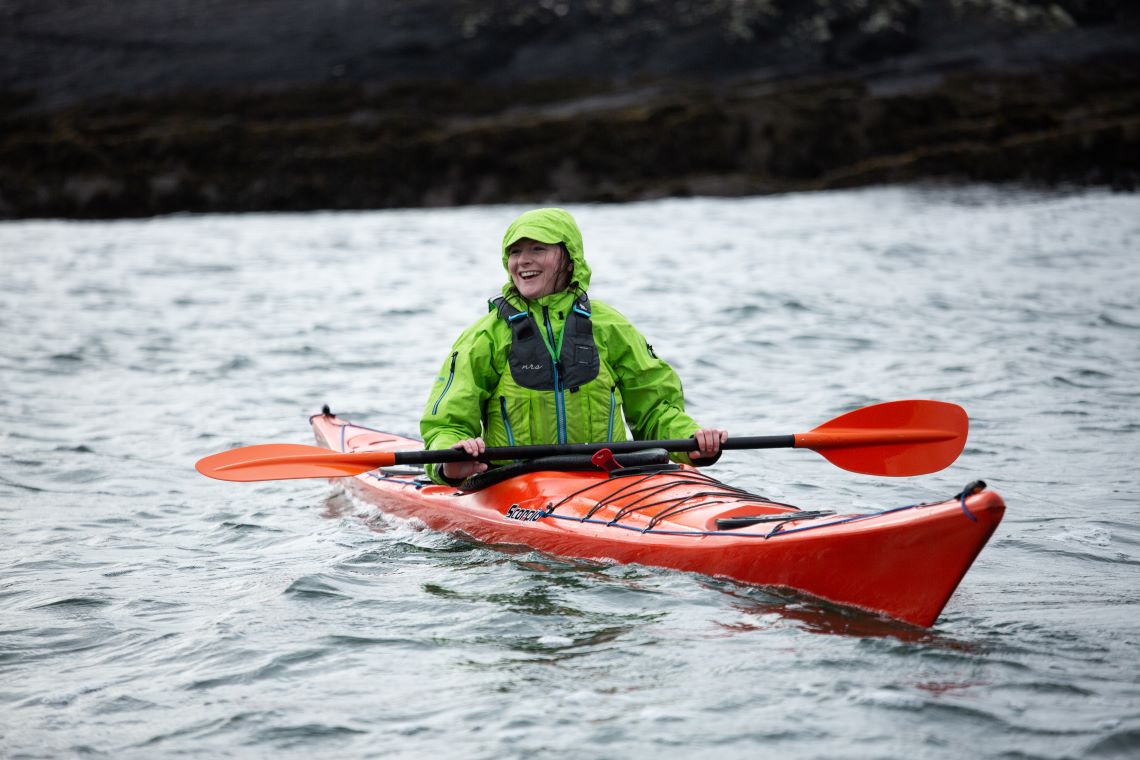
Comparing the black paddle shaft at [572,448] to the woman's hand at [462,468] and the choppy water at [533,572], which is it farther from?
the choppy water at [533,572]

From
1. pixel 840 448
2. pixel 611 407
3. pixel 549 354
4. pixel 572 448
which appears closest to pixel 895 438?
pixel 840 448

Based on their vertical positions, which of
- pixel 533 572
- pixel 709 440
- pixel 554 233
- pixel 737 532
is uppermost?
pixel 554 233

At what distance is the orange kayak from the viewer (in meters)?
3.88

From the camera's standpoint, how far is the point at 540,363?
5125mm

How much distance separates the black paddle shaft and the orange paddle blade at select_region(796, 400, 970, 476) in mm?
196

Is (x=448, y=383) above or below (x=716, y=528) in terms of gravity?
above

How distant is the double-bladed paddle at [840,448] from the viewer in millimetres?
4961

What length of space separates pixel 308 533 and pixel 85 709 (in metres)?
2.20

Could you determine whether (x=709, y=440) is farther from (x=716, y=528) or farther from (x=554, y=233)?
(x=554, y=233)

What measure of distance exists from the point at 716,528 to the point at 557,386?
98cm

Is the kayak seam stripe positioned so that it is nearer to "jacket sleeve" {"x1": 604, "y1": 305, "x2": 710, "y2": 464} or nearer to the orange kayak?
the orange kayak

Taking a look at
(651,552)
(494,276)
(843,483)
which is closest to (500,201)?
(494,276)

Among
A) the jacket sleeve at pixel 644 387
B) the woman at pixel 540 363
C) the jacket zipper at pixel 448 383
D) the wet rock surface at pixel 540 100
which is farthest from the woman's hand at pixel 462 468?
the wet rock surface at pixel 540 100

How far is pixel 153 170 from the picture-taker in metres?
29.3
